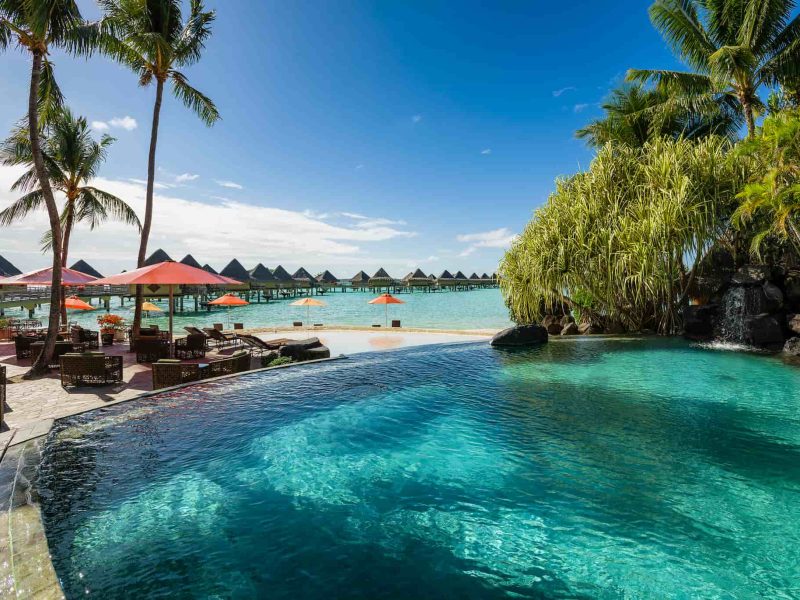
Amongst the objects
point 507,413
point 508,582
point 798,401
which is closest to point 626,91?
point 798,401

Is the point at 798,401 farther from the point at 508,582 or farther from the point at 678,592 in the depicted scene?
the point at 508,582

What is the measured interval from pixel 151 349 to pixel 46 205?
14.3 ft

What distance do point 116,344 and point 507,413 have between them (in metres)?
15.3

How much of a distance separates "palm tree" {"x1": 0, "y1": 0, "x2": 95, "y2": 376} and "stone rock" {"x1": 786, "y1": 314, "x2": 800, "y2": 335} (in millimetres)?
22296

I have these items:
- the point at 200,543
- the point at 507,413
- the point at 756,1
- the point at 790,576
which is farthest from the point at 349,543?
the point at 756,1

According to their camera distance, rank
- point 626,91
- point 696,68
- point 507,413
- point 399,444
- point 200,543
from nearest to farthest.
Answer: point 200,543 < point 399,444 < point 507,413 < point 696,68 < point 626,91

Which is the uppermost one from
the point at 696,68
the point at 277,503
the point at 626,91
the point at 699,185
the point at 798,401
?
the point at 626,91

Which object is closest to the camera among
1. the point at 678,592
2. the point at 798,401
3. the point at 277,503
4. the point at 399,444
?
the point at 678,592

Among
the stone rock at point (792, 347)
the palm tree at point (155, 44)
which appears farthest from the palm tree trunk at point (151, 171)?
the stone rock at point (792, 347)

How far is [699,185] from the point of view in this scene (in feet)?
49.5

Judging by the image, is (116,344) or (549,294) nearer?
(116,344)

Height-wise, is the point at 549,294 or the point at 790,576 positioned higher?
the point at 549,294

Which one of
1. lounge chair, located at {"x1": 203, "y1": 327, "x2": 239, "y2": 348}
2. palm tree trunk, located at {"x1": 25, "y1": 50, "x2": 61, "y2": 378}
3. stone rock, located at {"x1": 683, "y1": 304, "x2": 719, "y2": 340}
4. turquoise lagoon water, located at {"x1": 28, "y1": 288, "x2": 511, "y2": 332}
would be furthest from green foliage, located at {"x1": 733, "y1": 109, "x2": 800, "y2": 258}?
palm tree trunk, located at {"x1": 25, "y1": 50, "x2": 61, "y2": 378}

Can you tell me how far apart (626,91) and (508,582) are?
2947 cm
